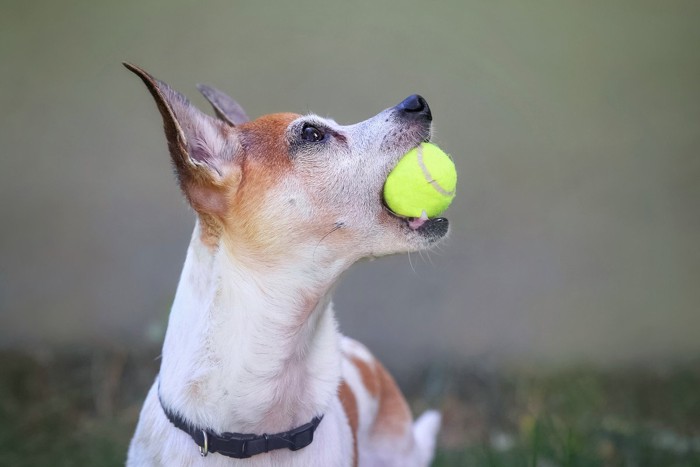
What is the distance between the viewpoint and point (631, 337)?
4934mm

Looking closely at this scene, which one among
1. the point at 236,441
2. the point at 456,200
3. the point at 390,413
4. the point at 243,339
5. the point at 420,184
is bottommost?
the point at 390,413

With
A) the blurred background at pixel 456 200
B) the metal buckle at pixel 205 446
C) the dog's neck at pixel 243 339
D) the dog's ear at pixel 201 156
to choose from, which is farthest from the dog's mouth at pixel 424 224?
the blurred background at pixel 456 200

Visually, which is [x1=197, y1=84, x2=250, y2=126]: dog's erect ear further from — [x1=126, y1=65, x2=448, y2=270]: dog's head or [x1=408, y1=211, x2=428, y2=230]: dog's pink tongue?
[x1=408, y1=211, x2=428, y2=230]: dog's pink tongue

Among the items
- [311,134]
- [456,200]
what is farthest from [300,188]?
[456,200]

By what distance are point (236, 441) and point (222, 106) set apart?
1.16 metres

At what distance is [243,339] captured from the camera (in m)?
2.43

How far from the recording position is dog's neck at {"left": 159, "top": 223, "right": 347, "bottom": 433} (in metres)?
2.42

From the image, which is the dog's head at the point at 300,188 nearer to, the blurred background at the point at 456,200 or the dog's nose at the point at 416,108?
the dog's nose at the point at 416,108

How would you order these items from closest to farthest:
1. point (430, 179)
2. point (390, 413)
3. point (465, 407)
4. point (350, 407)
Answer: point (430, 179)
point (350, 407)
point (390, 413)
point (465, 407)

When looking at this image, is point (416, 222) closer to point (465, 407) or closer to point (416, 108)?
point (416, 108)

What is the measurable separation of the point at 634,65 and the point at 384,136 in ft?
8.97

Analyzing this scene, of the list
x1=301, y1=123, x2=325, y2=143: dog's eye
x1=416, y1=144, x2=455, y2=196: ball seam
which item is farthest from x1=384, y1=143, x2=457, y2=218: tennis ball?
x1=301, y1=123, x2=325, y2=143: dog's eye

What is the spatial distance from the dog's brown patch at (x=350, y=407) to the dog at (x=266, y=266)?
224 millimetres

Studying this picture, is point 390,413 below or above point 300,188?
below
